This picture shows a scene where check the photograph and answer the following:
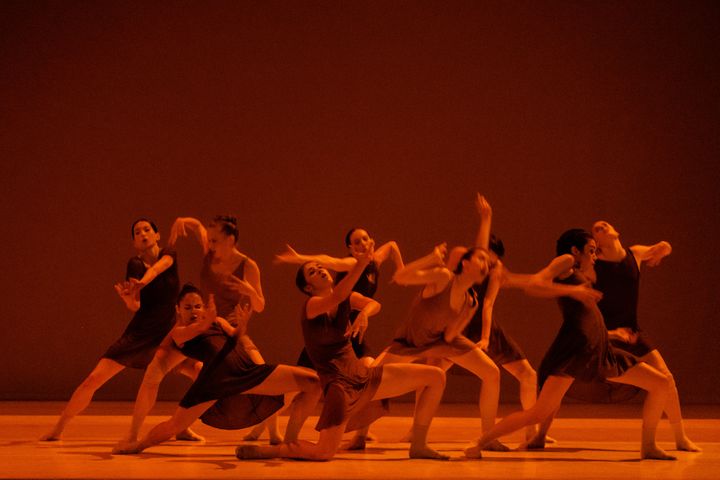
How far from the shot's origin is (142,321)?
5.89 meters

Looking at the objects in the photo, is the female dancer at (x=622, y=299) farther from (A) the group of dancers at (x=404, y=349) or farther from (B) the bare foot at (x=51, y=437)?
(B) the bare foot at (x=51, y=437)

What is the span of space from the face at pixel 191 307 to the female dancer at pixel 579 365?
59.3 inches

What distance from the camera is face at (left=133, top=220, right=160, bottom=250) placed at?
584 cm

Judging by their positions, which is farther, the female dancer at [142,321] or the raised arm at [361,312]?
the female dancer at [142,321]

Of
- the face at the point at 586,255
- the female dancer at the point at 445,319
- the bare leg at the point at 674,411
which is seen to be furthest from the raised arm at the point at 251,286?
the bare leg at the point at 674,411

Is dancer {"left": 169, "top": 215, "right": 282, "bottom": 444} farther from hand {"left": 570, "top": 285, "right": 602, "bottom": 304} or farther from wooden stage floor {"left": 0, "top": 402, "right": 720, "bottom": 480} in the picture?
hand {"left": 570, "top": 285, "right": 602, "bottom": 304}

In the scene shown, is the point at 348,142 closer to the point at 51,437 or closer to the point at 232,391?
the point at 51,437

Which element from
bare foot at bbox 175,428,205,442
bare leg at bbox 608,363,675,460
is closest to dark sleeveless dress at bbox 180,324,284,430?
bare foot at bbox 175,428,205,442

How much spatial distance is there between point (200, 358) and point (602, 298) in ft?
6.94

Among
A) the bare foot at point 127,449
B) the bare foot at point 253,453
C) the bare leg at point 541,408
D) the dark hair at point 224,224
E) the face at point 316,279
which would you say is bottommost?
the bare foot at point 127,449

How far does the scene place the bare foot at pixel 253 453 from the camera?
195 inches

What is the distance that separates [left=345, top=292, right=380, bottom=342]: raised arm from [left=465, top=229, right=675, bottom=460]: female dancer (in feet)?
2.66

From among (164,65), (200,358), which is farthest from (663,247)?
(164,65)

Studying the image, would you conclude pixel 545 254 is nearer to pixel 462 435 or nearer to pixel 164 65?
pixel 462 435
